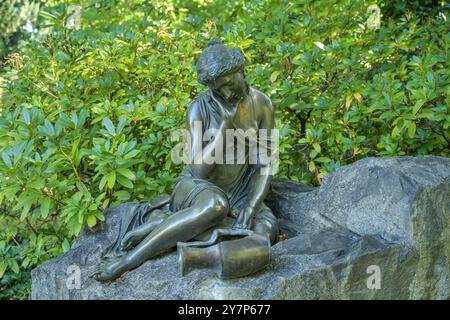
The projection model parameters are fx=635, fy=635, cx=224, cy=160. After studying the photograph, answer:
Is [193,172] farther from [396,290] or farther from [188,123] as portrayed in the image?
[396,290]

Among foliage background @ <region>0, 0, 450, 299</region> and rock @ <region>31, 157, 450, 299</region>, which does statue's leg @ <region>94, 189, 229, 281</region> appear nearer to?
rock @ <region>31, 157, 450, 299</region>

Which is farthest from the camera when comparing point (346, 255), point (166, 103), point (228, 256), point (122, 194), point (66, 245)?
point (166, 103)

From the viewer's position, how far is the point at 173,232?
3416 mm

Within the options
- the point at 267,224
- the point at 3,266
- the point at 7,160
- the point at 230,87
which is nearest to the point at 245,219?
the point at 267,224

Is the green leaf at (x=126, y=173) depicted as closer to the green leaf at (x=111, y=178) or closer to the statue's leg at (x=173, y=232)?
the green leaf at (x=111, y=178)

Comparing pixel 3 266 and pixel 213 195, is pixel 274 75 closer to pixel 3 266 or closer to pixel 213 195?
pixel 213 195

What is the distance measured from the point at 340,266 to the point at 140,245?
1.08 meters

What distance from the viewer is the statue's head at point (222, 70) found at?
3.38m

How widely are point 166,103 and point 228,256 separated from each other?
2.04 m

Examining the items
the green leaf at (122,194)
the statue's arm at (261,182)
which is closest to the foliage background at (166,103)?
the green leaf at (122,194)

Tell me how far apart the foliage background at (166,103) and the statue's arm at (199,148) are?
1.69ft

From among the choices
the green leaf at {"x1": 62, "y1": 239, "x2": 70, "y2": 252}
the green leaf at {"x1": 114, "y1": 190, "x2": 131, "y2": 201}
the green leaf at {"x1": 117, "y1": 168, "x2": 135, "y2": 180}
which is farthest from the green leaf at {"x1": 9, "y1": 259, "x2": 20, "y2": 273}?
the green leaf at {"x1": 117, "y1": 168, "x2": 135, "y2": 180}

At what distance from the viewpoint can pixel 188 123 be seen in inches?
146
